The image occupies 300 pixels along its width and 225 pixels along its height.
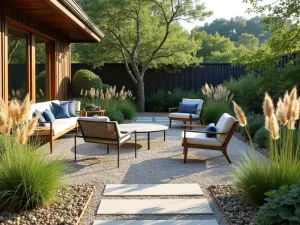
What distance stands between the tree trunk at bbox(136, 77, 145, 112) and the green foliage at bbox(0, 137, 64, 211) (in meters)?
12.4

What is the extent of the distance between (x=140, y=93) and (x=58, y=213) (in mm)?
12560

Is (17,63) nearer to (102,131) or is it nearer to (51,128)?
(51,128)

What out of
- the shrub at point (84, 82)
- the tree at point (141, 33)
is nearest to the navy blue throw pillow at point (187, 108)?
the shrub at point (84, 82)

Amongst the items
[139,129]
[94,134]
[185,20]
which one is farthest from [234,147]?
[185,20]

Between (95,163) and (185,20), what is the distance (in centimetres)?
987

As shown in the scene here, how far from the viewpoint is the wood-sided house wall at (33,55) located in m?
6.76

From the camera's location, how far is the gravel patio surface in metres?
4.40

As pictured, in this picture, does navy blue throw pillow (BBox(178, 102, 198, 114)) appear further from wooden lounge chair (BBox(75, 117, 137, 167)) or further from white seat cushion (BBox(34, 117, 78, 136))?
wooden lounge chair (BBox(75, 117, 137, 167))

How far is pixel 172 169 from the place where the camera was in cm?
561

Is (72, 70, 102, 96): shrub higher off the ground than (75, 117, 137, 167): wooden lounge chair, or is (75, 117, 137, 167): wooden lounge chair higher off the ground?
(72, 70, 102, 96): shrub

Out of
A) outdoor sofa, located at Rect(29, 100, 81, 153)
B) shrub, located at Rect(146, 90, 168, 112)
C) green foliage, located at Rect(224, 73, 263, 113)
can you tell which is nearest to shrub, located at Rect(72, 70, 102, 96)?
outdoor sofa, located at Rect(29, 100, 81, 153)

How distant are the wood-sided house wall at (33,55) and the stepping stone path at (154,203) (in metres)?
3.58

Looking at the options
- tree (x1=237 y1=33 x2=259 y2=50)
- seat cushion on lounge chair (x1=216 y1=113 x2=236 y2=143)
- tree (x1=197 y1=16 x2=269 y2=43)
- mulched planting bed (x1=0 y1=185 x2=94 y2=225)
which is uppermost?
tree (x1=197 y1=16 x2=269 y2=43)

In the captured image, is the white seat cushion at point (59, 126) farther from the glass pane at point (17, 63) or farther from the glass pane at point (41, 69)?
the glass pane at point (41, 69)
